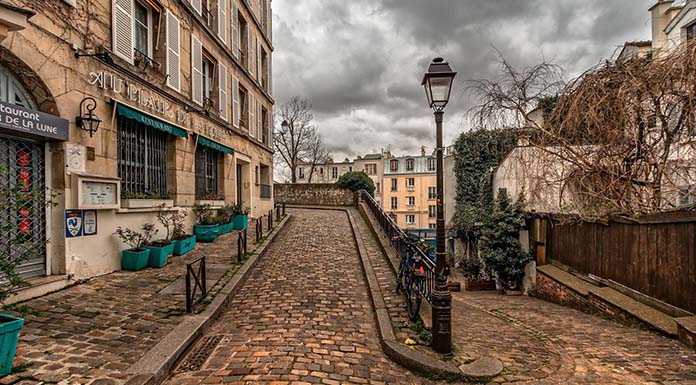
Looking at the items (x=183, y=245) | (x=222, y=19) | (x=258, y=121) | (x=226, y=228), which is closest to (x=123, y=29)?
(x=183, y=245)

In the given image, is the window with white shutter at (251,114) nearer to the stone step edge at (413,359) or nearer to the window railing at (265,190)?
the window railing at (265,190)

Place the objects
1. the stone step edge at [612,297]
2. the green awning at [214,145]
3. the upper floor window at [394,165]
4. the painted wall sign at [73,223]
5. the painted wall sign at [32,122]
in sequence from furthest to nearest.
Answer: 1. the upper floor window at [394,165]
2. the green awning at [214,145]
3. the painted wall sign at [73,223]
4. the stone step edge at [612,297]
5. the painted wall sign at [32,122]

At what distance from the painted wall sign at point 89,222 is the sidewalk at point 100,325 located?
2.90ft

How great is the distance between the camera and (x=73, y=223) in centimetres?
572

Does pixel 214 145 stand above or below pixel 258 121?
below

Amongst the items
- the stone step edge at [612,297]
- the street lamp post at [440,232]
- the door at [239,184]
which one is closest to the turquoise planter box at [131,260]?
the street lamp post at [440,232]

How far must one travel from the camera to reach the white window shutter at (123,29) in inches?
268

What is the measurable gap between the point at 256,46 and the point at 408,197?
31822mm

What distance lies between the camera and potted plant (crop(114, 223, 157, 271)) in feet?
22.2

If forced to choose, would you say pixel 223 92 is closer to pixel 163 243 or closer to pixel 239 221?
pixel 239 221

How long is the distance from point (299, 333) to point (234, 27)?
1295 cm

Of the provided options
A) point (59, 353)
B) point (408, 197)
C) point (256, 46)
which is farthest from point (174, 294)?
point (408, 197)

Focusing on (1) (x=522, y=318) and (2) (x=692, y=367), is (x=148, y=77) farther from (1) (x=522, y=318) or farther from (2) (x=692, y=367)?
(2) (x=692, y=367)

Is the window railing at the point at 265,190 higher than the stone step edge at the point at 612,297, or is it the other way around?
the window railing at the point at 265,190
